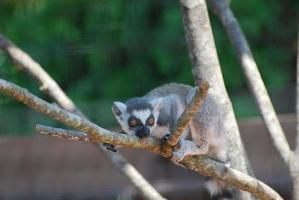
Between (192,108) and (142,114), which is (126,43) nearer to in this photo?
(142,114)

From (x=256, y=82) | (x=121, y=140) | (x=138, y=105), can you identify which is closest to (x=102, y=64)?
(x=138, y=105)

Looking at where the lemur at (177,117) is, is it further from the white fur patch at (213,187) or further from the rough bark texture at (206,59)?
the rough bark texture at (206,59)

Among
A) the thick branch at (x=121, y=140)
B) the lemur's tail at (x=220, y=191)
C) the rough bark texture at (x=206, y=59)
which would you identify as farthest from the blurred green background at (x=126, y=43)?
the thick branch at (x=121, y=140)

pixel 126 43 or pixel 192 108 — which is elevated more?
pixel 192 108

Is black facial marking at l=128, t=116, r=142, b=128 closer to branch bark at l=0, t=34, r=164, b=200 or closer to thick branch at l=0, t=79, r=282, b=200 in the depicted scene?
branch bark at l=0, t=34, r=164, b=200

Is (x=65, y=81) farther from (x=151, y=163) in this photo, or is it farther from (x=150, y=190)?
(x=150, y=190)

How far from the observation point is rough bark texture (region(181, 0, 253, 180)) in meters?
3.67

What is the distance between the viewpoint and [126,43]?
7.40m

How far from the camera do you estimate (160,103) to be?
4.48 m

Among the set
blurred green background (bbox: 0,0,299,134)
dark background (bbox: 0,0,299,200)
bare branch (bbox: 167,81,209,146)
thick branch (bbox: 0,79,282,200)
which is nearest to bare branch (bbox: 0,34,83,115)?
thick branch (bbox: 0,79,282,200)

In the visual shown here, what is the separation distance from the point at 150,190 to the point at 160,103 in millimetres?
703

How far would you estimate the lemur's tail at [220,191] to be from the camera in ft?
13.8

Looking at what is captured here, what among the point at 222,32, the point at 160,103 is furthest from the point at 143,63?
the point at 160,103

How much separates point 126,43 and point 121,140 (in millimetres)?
4472
